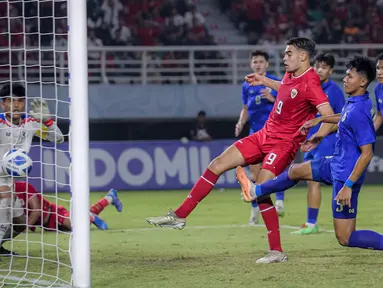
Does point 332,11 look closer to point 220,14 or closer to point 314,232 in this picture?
point 220,14

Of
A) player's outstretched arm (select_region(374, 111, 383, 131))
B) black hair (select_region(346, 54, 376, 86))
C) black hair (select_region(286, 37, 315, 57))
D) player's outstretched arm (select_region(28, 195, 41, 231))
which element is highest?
black hair (select_region(286, 37, 315, 57))

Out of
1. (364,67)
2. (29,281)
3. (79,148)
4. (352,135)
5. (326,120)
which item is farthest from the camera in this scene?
(326,120)

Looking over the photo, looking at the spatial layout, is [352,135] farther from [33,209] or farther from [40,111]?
[33,209]

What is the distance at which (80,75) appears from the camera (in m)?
5.89

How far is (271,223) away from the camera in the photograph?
7547 mm

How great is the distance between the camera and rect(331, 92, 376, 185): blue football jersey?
667 cm

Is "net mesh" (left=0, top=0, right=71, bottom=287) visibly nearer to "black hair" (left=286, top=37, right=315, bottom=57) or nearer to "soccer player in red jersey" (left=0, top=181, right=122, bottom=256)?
"soccer player in red jersey" (left=0, top=181, right=122, bottom=256)

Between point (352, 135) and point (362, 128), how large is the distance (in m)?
0.14

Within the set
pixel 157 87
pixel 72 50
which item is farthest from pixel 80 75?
pixel 157 87

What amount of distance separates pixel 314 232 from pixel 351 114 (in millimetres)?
3190

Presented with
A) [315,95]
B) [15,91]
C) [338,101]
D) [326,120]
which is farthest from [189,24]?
[326,120]

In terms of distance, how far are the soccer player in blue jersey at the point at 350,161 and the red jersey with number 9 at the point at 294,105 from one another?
0.49 m

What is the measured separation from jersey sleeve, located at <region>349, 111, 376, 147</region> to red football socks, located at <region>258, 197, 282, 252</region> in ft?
4.10

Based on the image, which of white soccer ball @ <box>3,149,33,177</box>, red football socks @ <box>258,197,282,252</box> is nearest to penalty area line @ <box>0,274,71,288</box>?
white soccer ball @ <box>3,149,33,177</box>
